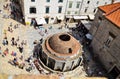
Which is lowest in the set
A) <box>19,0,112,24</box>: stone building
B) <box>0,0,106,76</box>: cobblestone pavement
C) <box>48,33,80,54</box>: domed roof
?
<box>0,0,106,76</box>: cobblestone pavement

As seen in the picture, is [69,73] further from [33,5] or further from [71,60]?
A: [33,5]

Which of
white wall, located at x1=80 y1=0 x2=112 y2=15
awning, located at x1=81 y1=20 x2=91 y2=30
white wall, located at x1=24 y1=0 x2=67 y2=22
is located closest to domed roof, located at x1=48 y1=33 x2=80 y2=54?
awning, located at x1=81 y1=20 x2=91 y2=30

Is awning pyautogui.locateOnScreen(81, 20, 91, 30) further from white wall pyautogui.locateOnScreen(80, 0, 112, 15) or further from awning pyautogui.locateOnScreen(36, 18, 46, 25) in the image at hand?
awning pyautogui.locateOnScreen(36, 18, 46, 25)

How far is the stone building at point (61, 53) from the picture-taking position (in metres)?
29.8

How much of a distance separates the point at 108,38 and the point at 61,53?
10089 mm

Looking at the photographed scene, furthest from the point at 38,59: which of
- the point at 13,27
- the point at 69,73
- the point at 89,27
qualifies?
the point at 89,27

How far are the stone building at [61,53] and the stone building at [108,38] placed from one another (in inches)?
226

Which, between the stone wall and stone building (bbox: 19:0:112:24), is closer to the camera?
the stone wall

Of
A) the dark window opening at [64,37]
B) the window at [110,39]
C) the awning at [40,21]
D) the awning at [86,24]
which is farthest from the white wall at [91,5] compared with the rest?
the dark window opening at [64,37]

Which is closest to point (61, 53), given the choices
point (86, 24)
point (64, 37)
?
point (64, 37)

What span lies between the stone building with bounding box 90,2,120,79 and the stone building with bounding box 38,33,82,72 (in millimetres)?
5739

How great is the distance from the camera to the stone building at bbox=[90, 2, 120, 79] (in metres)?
30.3

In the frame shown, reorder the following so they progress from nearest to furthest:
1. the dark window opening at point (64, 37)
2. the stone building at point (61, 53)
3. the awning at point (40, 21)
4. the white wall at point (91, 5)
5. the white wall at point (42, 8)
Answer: the stone building at point (61, 53), the dark window opening at point (64, 37), the white wall at point (42, 8), the awning at point (40, 21), the white wall at point (91, 5)

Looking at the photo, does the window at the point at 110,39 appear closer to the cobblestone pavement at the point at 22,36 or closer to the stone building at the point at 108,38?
the stone building at the point at 108,38
